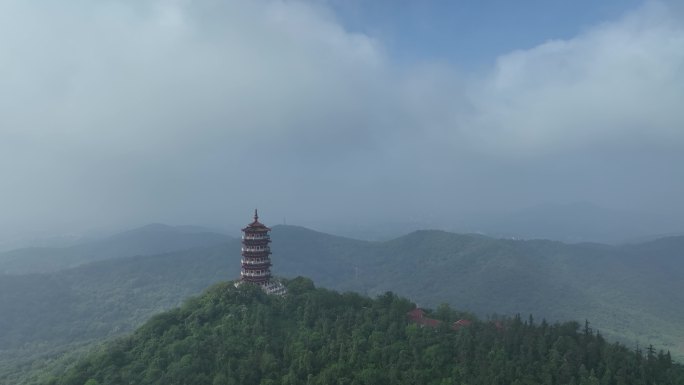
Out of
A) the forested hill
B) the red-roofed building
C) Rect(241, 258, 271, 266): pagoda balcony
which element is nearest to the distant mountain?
Rect(241, 258, 271, 266): pagoda balcony

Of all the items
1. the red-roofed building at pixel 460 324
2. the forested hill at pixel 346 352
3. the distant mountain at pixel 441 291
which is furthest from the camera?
the distant mountain at pixel 441 291

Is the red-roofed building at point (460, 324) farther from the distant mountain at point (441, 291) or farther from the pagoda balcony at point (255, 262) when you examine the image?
the distant mountain at point (441, 291)

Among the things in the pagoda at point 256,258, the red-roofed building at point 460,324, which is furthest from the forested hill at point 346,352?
the pagoda at point 256,258

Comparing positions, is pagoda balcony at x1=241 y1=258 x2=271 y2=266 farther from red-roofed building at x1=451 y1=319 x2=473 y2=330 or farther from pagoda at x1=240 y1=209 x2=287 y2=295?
red-roofed building at x1=451 y1=319 x2=473 y2=330

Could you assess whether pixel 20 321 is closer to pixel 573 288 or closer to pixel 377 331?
pixel 377 331

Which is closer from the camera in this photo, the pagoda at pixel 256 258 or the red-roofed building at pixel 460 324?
the red-roofed building at pixel 460 324

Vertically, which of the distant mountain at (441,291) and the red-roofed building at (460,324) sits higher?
the red-roofed building at (460,324)

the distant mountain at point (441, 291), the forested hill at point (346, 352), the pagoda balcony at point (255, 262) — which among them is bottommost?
the distant mountain at point (441, 291)

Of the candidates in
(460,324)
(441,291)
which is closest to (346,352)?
(460,324)
